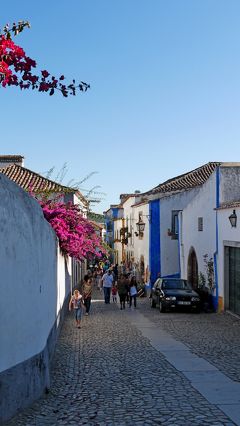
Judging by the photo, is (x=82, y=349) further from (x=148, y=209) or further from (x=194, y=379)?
(x=148, y=209)

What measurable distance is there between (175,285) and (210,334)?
24.7ft

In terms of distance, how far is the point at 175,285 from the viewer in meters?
22.4

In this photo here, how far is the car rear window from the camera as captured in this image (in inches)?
873

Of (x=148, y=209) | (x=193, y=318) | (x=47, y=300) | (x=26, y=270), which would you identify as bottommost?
(x=193, y=318)

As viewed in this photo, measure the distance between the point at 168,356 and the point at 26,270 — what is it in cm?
485

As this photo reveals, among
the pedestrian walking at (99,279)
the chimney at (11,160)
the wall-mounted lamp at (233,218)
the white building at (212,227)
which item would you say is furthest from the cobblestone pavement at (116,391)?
the chimney at (11,160)

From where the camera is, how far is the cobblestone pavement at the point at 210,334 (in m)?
10.7

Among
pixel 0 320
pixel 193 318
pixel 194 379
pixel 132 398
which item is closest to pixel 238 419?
pixel 132 398

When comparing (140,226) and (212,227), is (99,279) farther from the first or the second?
(212,227)

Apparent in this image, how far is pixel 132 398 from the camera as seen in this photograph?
25.8ft

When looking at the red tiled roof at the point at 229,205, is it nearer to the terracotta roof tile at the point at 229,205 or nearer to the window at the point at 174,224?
the terracotta roof tile at the point at 229,205

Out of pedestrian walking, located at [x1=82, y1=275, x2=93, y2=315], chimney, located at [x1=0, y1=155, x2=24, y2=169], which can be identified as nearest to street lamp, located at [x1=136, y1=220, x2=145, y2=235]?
chimney, located at [x1=0, y1=155, x2=24, y2=169]

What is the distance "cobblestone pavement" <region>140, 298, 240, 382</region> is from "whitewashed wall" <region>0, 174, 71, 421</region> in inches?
129

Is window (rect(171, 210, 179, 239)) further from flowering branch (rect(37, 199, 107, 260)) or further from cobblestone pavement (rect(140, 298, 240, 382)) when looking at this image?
flowering branch (rect(37, 199, 107, 260))
